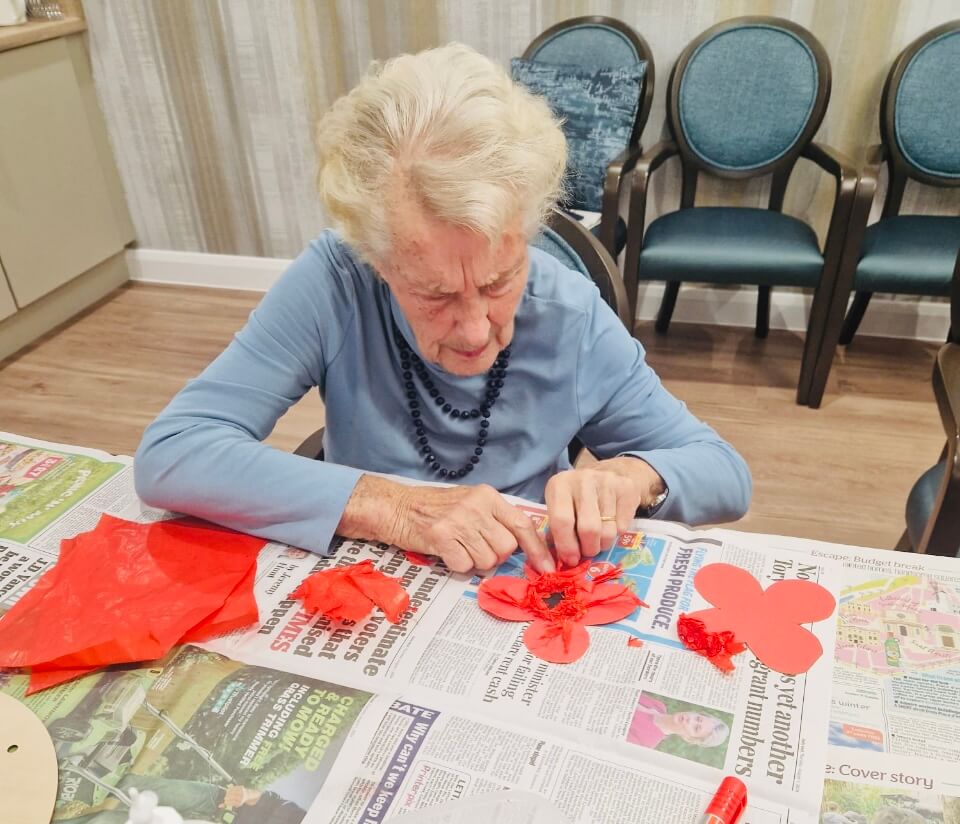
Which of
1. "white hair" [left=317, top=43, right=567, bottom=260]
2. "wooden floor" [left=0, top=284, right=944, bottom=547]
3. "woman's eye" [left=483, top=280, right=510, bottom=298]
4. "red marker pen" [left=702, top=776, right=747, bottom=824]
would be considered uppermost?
"white hair" [left=317, top=43, right=567, bottom=260]

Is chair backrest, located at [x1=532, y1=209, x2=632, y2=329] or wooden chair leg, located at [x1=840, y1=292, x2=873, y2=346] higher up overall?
chair backrest, located at [x1=532, y1=209, x2=632, y2=329]

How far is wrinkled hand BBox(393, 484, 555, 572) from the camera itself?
0.89m

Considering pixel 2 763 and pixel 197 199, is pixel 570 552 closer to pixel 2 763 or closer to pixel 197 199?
pixel 2 763

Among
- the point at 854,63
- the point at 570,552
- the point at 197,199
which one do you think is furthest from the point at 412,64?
the point at 197,199

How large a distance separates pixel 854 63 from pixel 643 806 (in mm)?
2680

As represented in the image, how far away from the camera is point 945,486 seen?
3.79ft

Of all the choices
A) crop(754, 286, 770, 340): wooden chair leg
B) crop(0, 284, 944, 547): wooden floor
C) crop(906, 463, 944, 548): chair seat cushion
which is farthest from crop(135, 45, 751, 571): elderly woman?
crop(754, 286, 770, 340): wooden chair leg

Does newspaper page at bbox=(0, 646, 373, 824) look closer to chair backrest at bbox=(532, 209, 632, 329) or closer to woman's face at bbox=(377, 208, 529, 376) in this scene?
woman's face at bbox=(377, 208, 529, 376)

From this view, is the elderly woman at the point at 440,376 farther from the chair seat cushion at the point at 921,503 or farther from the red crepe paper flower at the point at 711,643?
the chair seat cushion at the point at 921,503

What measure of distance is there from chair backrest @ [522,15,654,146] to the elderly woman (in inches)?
71.2

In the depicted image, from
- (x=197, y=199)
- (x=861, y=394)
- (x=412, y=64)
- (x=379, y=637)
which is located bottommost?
(x=861, y=394)

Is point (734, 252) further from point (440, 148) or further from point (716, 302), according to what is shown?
point (440, 148)

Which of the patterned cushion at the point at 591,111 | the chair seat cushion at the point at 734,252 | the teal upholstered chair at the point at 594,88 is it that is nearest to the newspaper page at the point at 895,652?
the chair seat cushion at the point at 734,252

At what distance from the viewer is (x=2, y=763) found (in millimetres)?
694
